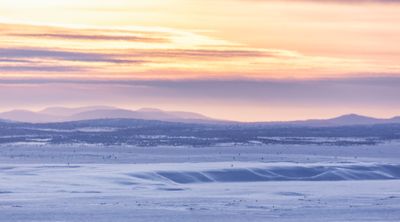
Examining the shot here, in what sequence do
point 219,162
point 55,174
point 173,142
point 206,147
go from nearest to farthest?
point 55,174
point 219,162
point 206,147
point 173,142

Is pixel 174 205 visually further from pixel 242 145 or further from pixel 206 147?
pixel 242 145

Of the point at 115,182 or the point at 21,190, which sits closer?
the point at 21,190

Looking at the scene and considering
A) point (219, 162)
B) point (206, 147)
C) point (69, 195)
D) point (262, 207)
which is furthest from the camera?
point (206, 147)

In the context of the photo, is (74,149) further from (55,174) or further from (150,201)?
(150,201)

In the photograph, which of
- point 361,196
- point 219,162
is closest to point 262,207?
point 361,196

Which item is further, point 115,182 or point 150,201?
point 115,182

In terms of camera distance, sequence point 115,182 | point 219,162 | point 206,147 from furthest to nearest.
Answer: point 206,147
point 219,162
point 115,182

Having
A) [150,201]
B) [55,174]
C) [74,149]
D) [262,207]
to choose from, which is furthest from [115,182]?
[74,149]
